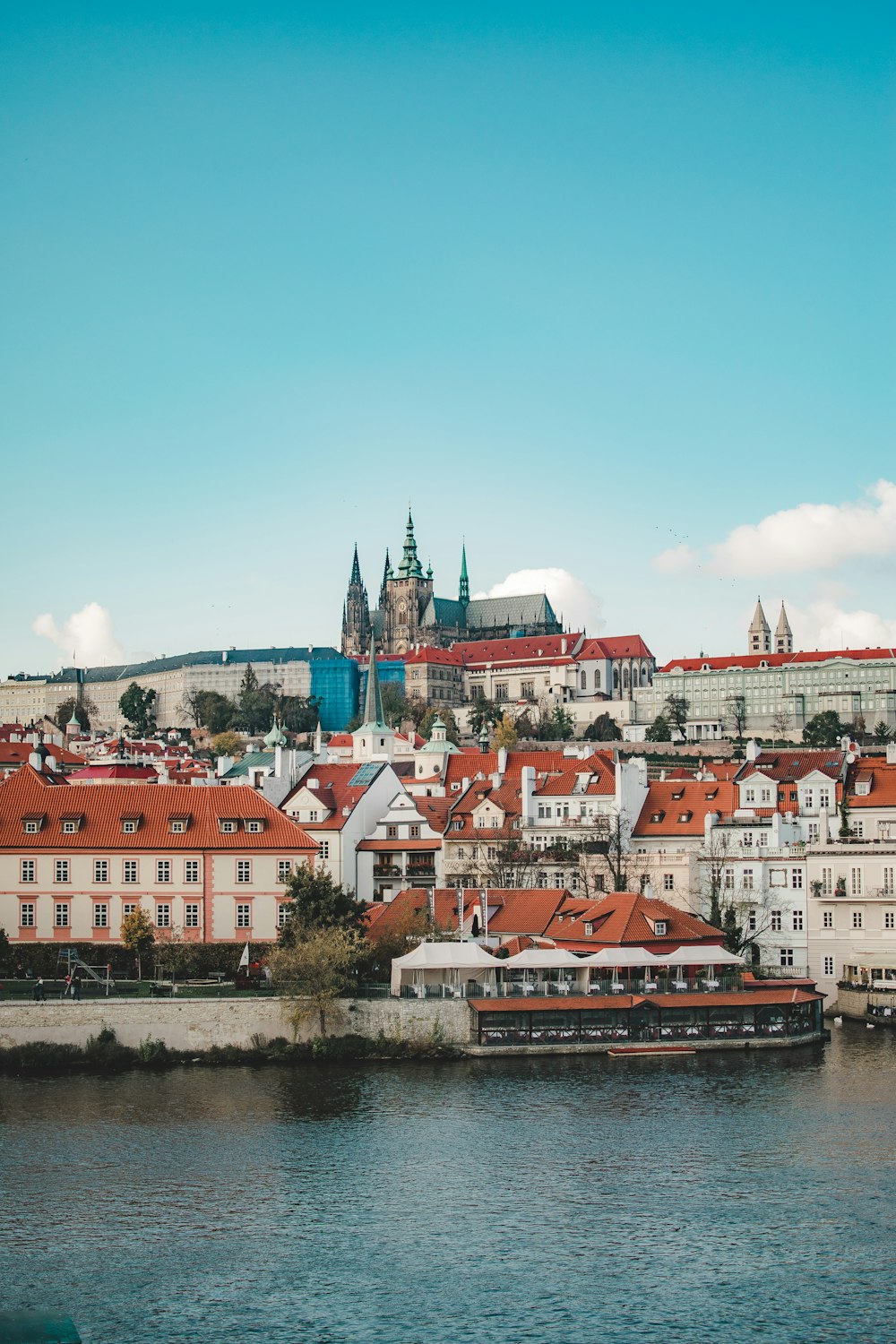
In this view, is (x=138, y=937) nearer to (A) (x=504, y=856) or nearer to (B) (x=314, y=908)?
(B) (x=314, y=908)

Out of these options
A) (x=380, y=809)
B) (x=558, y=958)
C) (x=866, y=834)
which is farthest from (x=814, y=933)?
(x=380, y=809)

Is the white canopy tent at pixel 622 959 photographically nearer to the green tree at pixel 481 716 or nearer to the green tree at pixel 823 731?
the green tree at pixel 823 731

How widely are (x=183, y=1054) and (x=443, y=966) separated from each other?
787 centimetres

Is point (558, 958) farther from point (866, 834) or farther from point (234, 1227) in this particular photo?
point (234, 1227)

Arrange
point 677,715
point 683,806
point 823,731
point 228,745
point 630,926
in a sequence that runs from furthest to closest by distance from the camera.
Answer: point 677,715 < point 228,745 < point 823,731 < point 683,806 < point 630,926

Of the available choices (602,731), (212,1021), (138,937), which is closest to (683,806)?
(138,937)

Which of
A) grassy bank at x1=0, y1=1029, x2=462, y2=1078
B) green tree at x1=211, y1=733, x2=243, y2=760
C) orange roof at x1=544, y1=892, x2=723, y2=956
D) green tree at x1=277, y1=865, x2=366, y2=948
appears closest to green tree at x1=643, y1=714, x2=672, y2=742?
green tree at x1=211, y1=733, x2=243, y2=760

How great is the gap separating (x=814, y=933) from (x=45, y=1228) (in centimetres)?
3310

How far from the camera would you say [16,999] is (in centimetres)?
4738

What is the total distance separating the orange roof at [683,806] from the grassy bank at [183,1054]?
1994 centimetres

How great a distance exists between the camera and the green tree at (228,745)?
182000 millimetres

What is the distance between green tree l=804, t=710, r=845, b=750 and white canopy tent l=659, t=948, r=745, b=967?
11029 centimetres

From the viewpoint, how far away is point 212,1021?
156 ft

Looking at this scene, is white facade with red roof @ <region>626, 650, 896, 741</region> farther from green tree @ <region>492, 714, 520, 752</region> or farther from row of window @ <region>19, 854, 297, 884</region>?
row of window @ <region>19, 854, 297, 884</region>
